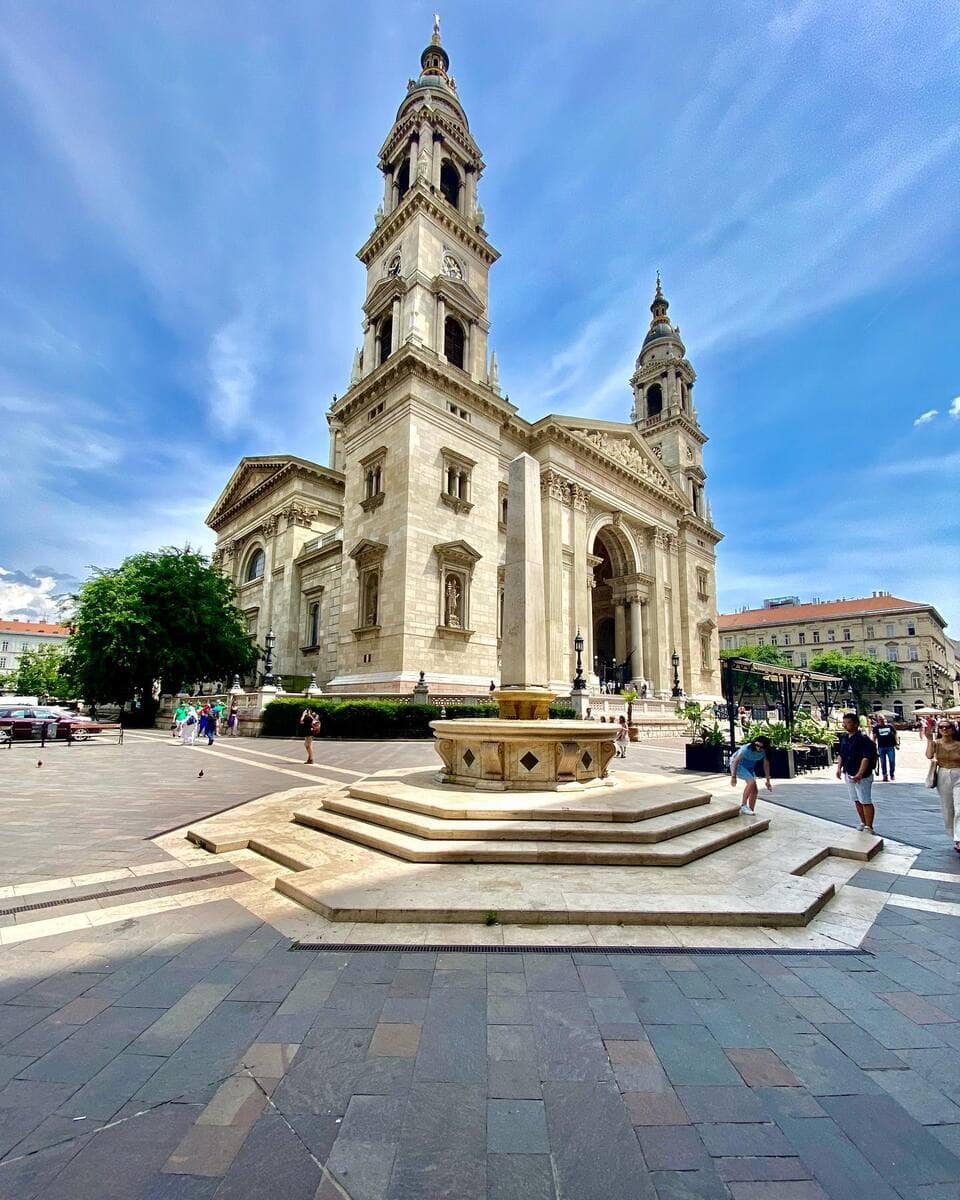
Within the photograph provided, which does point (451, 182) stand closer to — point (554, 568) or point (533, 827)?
point (554, 568)

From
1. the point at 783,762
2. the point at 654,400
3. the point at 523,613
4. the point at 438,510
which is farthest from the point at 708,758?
the point at 654,400

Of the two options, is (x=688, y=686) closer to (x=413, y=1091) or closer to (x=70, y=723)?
(x=70, y=723)

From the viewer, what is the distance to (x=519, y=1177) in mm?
2020

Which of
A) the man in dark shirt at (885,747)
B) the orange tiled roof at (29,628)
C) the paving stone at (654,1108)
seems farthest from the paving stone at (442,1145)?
the orange tiled roof at (29,628)

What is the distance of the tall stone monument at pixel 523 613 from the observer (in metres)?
9.05

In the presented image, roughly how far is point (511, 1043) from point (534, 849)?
9.25 feet

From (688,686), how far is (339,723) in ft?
87.2

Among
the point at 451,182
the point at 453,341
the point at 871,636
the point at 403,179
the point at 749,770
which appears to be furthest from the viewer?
the point at 871,636

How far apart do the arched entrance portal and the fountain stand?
24845 millimetres

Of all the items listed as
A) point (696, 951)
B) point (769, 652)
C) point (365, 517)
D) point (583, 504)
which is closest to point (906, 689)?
point (769, 652)

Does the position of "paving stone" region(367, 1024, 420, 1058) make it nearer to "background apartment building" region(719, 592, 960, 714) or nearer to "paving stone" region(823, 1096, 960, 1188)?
"paving stone" region(823, 1096, 960, 1188)

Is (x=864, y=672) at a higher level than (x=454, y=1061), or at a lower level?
higher

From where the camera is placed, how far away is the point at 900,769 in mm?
17016

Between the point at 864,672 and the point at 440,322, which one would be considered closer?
the point at 440,322
